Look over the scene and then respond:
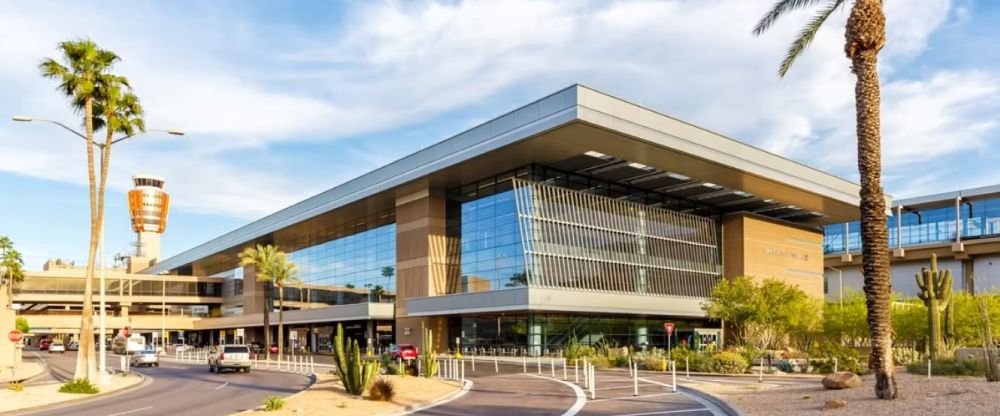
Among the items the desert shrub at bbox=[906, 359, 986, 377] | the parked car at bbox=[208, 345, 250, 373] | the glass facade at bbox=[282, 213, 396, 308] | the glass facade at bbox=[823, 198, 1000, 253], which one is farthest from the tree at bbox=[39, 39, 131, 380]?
the glass facade at bbox=[823, 198, 1000, 253]

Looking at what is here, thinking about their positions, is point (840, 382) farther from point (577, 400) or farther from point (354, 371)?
point (354, 371)

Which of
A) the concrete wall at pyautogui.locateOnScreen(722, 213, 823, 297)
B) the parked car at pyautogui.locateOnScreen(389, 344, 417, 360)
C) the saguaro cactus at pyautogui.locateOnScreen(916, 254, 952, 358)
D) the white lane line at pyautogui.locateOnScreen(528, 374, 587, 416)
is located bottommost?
the parked car at pyautogui.locateOnScreen(389, 344, 417, 360)

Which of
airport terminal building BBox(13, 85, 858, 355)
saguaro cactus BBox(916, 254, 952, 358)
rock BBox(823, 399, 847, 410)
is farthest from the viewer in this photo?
airport terminal building BBox(13, 85, 858, 355)

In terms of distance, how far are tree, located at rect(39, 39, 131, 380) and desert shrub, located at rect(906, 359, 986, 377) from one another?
31.2m

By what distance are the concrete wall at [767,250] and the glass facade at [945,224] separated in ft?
60.9

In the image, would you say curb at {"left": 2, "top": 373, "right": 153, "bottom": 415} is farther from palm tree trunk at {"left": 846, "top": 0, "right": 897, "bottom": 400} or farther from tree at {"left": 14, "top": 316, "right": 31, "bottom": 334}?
tree at {"left": 14, "top": 316, "right": 31, "bottom": 334}

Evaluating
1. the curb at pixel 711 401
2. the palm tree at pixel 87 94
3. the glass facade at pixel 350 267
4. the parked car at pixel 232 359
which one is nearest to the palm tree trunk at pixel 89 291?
the palm tree at pixel 87 94

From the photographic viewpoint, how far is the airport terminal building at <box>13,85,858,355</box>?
5488 cm

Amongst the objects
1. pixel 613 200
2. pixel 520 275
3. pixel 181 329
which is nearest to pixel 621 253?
pixel 613 200

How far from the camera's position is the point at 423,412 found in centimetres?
2098

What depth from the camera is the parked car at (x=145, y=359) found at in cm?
5706

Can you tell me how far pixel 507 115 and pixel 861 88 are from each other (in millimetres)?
33287

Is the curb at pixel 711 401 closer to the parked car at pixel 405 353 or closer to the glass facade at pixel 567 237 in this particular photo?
the parked car at pixel 405 353

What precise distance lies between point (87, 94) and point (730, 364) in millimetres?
29524
